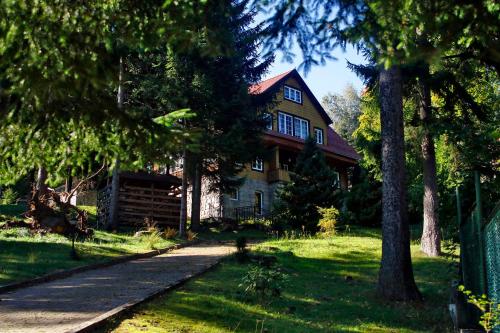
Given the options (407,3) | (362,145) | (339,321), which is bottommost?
(339,321)

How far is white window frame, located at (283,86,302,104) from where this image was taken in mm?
37625

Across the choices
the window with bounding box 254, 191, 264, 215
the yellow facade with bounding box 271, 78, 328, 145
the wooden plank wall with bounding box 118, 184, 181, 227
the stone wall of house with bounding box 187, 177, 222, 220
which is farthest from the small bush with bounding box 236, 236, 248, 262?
the yellow facade with bounding box 271, 78, 328, 145

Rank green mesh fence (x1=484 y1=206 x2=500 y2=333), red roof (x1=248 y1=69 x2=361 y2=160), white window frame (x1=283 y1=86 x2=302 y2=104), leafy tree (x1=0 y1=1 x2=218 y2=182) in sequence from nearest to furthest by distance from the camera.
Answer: leafy tree (x1=0 y1=1 x2=218 y2=182), green mesh fence (x1=484 y1=206 x2=500 y2=333), red roof (x1=248 y1=69 x2=361 y2=160), white window frame (x1=283 y1=86 x2=302 y2=104)

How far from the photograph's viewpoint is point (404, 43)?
4172 millimetres

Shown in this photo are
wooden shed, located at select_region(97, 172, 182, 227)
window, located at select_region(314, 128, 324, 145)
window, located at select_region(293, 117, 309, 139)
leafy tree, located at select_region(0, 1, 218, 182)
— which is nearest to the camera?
leafy tree, located at select_region(0, 1, 218, 182)

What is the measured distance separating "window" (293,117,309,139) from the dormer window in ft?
4.69

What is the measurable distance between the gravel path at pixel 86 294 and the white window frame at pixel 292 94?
80.2 ft

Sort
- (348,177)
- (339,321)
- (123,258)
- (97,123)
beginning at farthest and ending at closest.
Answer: (348,177)
(123,258)
(339,321)
(97,123)

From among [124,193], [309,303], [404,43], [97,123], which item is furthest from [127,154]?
[124,193]

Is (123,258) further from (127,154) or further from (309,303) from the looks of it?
(127,154)

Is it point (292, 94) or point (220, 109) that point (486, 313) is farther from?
point (292, 94)

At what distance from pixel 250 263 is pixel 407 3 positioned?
1011cm

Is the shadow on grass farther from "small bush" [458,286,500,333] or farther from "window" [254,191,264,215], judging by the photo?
"window" [254,191,264,215]

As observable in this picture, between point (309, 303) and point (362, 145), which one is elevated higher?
point (362, 145)
